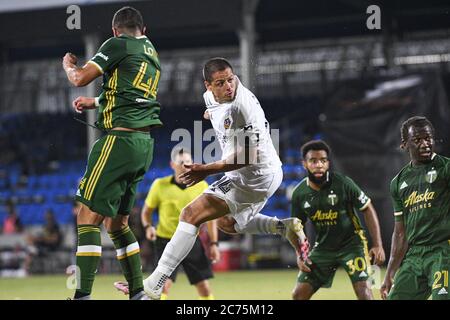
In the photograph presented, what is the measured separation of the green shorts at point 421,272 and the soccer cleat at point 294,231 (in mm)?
1512

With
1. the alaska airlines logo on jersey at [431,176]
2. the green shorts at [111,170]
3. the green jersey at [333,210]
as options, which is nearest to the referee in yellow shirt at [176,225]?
the green jersey at [333,210]

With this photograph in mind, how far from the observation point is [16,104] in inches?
913

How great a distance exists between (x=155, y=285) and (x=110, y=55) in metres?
1.89

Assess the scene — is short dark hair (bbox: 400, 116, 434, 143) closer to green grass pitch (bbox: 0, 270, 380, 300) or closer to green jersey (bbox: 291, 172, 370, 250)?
green jersey (bbox: 291, 172, 370, 250)

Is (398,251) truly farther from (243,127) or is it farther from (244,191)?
(243,127)

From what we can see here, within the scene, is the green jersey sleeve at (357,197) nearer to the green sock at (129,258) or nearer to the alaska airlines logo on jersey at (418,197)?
the alaska airlines logo on jersey at (418,197)

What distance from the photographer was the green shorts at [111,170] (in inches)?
265

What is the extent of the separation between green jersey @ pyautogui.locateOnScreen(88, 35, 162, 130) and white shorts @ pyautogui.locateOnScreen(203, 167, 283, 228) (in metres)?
0.86

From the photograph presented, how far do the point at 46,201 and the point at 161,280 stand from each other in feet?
47.3

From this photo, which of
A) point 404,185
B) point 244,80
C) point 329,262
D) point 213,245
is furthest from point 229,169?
point 244,80

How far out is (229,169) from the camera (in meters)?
6.99

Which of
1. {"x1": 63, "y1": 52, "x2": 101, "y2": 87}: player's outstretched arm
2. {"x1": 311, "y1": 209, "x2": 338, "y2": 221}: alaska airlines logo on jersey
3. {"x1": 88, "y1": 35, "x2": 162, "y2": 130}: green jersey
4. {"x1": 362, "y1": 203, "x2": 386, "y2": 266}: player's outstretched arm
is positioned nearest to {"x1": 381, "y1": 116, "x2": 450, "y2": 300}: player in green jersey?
{"x1": 362, "y1": 203, "x2": 386, "y2": 266}: player's outstretched arm

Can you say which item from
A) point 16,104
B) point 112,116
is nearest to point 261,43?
point 16,104
